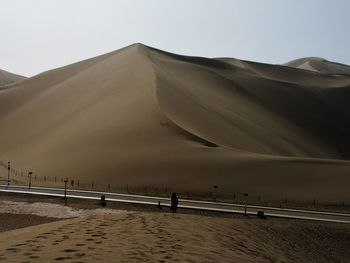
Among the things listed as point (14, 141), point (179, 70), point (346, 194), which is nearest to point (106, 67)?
point (179, 70)

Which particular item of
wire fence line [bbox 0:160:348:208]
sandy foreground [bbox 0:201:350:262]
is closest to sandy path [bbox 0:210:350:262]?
sandy foreground [bbox 0:201:350:262]

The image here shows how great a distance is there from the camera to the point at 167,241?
48.9ft

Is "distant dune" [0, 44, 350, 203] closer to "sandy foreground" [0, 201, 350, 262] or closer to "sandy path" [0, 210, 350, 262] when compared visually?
"sandy foreground" [0, 201, 350, 262]

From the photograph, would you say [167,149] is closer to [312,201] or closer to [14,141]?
[312,201]

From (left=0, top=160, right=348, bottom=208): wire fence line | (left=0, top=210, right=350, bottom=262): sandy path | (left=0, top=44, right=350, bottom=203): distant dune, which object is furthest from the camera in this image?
(left=0, top=44, right=350, bottom=203): distant dune

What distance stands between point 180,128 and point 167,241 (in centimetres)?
4456

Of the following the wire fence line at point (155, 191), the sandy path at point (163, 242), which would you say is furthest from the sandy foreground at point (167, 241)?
the wire fence line at point (155, 191)

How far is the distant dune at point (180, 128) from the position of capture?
46791 millimetres

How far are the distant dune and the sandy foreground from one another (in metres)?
21.1

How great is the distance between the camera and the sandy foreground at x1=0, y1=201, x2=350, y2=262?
42.1ft

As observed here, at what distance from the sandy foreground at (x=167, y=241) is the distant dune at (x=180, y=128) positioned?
830 inches

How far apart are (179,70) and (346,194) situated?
75359mm

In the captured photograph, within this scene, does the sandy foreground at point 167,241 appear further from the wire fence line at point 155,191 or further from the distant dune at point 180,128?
the distant dune at point 180,128

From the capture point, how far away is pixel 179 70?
114m
